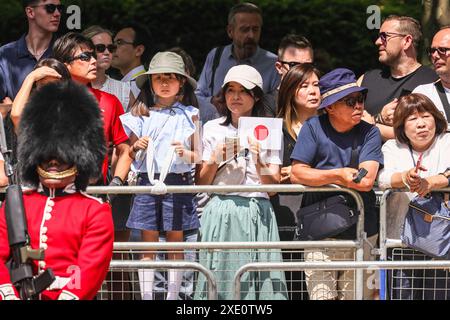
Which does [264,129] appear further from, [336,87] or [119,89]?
[119,89]

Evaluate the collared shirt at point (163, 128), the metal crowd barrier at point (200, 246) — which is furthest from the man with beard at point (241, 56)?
the metal crowd barrier at point (200, 246)

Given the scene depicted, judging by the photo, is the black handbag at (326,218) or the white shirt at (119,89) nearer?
the black handbag at (326,218)

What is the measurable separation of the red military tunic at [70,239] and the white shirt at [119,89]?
118 inches

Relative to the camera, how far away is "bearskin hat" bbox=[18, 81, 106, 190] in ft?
23.6

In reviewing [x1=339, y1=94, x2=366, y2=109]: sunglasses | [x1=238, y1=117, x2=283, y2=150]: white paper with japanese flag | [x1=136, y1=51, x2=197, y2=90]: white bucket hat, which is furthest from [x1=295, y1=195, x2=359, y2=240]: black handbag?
[x1=136, y1=51, x2=197, y2=90]: white bucket hat

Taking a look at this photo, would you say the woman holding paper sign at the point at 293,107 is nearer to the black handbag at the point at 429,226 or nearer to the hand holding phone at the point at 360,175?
the hand holding phone at the point at 360,175

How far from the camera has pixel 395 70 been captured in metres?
9.90

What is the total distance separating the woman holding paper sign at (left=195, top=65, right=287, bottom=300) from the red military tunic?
1.68 meters

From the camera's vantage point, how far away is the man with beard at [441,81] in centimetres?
943

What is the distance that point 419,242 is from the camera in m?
8.68

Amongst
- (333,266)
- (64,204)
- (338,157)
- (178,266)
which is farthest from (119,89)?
(64,204)

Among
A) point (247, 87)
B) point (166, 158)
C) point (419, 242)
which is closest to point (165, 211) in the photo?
point (166, 158)

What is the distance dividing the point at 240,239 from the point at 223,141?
0.67 meters

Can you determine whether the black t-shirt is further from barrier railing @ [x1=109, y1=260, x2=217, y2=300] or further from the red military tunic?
the red military tunic
